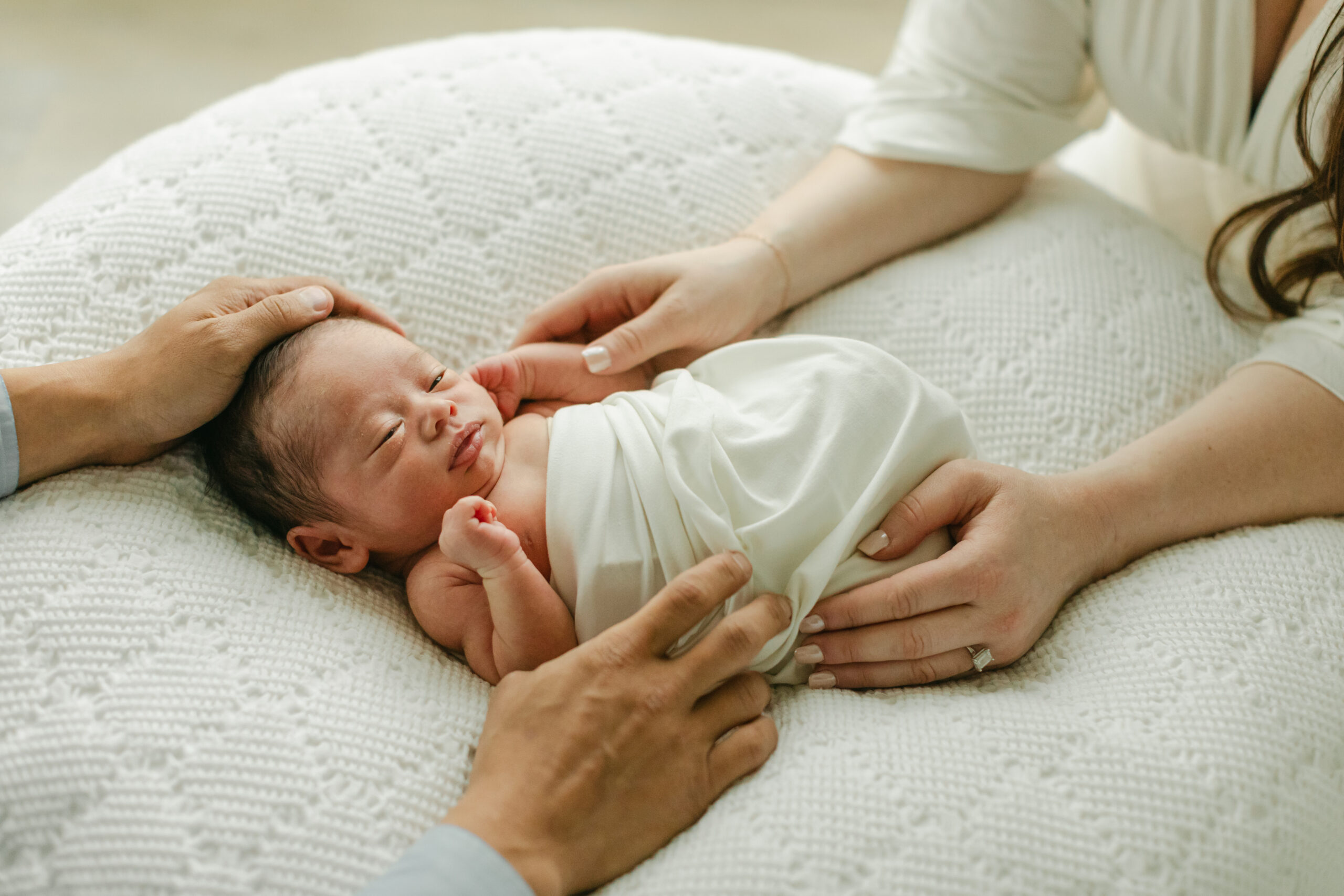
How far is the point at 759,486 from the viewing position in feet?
3.39

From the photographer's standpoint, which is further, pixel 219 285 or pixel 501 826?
pixel 219 285

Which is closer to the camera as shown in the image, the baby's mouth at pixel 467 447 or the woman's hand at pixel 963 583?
the woman's hand at pixel 963 583

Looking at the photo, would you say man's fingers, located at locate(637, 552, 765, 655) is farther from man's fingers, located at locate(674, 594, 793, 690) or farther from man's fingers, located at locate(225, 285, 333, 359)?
man's fingers, located at locate(225, 285, 333, 359)

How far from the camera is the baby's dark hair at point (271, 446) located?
104 centimetres

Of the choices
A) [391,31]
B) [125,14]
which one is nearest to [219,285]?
[391,31]

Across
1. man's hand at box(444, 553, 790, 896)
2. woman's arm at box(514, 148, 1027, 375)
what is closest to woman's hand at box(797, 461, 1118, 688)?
man's hand at box(444, 553, 790, 896)

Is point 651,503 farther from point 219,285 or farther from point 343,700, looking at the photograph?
point 219,285

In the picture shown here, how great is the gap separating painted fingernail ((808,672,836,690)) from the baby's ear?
1.74 feet

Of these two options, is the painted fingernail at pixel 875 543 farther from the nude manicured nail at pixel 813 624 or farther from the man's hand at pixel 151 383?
the man's hand at pixel 151 383

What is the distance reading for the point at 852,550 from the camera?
1.01 metres

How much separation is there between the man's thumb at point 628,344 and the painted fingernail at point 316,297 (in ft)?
1.01

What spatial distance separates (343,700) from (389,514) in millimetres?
226

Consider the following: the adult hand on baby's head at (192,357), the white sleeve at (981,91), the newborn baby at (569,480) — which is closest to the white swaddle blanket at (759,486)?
the newborn baby at (569,480)

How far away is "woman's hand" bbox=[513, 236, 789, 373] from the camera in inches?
45.7
